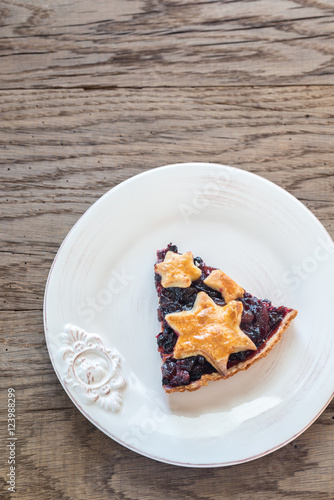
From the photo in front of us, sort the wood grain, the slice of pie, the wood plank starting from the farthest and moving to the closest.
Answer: the wood plank < the wood grain < the slice of pie

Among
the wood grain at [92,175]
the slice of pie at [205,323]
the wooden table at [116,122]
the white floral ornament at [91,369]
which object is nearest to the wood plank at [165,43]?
the wooden table at [116,122]

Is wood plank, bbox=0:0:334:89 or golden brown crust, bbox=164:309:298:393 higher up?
wood plank, bbox=0:0:334:89

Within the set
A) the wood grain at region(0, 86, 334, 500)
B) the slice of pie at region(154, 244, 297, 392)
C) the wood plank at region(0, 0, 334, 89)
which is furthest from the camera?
the wood plank at region(0, 0, 334, 89)

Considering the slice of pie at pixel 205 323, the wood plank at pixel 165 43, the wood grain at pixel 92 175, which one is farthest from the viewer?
the wood plank at pixel 165 43

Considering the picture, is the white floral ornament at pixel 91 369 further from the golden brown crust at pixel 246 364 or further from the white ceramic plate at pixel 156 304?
the golden brown crust at pixel 246 364

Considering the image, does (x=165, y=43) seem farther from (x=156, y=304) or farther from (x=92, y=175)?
(x=156, y=304)

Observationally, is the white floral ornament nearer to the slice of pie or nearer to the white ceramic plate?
the white ceramic plate

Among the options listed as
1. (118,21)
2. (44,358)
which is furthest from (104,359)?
(118,21)

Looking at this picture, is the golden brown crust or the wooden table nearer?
the golden brown crust

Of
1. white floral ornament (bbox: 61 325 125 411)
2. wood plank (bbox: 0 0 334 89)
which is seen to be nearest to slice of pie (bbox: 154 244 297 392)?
white floral ornament (bbox: 61 325 125 411)
